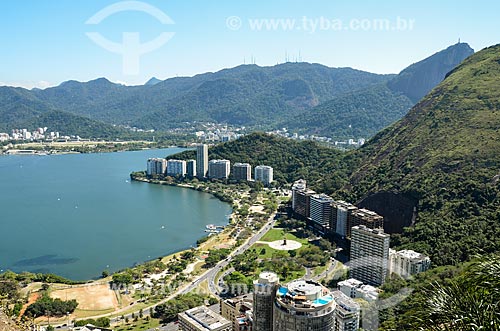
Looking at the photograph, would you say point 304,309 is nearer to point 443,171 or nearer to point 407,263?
point 407,263

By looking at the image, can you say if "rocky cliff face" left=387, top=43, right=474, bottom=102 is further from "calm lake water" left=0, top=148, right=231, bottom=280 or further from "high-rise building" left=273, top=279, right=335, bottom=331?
"high-rise building" left=273, top=279, right=335, bottom=331

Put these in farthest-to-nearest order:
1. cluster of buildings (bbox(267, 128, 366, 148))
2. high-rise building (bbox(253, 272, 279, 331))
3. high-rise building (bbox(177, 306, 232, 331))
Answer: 1. cluster of buildings (bbox(267, 128, 366, 148))
2. high-rise building (bbox(177, 306, 232, 331))
3. high-rise building (bbox(253, 272, 279, 331))

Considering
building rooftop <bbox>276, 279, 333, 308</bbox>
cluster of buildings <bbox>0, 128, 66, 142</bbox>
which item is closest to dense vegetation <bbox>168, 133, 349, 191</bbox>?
building rooftop <bbox>276, 279, 333, 308</bbox>

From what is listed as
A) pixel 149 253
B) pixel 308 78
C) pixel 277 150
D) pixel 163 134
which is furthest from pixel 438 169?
pixel 308 78

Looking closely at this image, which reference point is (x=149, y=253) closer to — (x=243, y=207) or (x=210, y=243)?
(x=210, y=243)

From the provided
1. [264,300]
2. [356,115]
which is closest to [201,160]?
[264,300]

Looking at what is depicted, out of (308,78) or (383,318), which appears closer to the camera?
(383,318)

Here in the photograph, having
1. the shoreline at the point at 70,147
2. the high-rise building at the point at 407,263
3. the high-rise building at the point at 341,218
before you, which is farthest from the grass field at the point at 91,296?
the shoreline at the point at 70,147

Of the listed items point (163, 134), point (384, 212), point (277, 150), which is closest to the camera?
point (384, 212)
